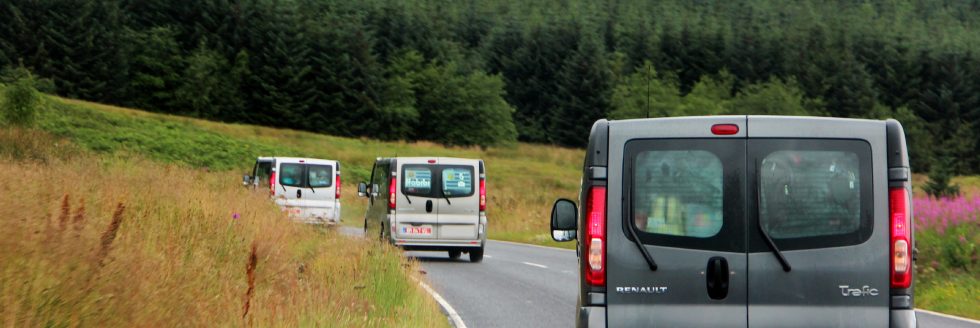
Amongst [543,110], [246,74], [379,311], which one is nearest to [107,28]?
[246,74]

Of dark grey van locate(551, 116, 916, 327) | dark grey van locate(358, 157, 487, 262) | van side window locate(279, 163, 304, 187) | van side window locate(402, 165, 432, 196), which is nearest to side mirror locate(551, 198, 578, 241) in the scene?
dark grey van locate(551, 116, 916, 327)

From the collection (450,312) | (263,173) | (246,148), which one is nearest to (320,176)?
(263,173)

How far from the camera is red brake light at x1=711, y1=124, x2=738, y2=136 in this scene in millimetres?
7707

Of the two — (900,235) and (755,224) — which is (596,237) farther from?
(900,235)

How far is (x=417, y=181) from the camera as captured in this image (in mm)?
25484

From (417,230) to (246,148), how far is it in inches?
2143

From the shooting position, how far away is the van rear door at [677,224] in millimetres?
7668

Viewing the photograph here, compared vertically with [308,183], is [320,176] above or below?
above

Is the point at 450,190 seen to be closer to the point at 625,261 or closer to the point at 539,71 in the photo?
the point at 625,261

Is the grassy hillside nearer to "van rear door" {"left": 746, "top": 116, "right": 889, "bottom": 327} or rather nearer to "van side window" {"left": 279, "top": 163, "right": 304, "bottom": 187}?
"van side window" {"left": 279, "top": 163, "right": 304, "bottom": 187}

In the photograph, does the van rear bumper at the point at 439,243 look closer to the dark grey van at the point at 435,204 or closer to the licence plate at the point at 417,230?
the dark grey van at the point at 435,204

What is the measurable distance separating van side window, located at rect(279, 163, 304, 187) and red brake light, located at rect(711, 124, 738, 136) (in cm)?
2728

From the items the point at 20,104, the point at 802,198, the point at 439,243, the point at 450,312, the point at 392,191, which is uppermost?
the point at 20,104

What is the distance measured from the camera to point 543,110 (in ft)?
459
